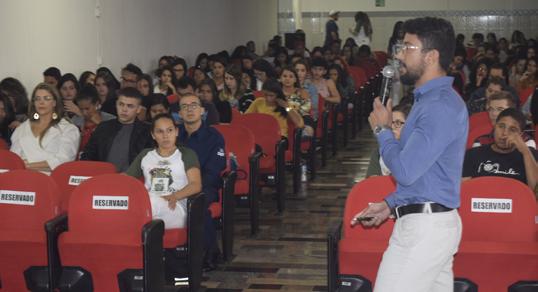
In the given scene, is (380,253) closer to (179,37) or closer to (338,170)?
(338,170)

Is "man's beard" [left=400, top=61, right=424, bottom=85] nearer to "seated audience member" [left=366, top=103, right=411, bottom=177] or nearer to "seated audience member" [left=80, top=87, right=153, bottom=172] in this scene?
"seated audience member" [left=366, top=103, right=411, bottom=177]

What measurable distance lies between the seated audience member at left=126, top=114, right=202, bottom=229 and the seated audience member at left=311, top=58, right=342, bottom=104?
6.36 metres

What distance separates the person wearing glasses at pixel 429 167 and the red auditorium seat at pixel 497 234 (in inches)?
46.0

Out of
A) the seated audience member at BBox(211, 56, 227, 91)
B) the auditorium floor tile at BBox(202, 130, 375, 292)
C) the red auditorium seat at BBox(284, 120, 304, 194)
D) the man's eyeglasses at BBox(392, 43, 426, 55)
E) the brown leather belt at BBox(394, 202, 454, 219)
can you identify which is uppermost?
the man's eyeglasses at BBox(392, 43, 426, 55)

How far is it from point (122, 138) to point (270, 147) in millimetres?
2286

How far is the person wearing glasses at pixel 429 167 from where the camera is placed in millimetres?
3598

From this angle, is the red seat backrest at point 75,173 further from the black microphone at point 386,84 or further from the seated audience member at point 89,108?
the black microphone at point 386,84

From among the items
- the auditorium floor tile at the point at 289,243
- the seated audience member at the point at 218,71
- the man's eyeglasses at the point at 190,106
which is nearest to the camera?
the auditorium floor tile at the point at 289,243

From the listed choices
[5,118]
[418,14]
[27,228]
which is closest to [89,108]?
[5,118]

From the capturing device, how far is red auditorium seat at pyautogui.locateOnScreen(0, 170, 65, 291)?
214 inches

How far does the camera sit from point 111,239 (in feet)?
17.3

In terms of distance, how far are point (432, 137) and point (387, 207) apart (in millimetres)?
466

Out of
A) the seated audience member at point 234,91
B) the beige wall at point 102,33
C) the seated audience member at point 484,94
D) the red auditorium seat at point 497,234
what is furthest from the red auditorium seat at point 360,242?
the seated audience member at point 234,91

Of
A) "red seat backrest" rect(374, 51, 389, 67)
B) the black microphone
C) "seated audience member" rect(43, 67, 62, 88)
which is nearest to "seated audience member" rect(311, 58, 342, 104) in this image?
"seated audience member" rect(43, 67, 62, 88)
